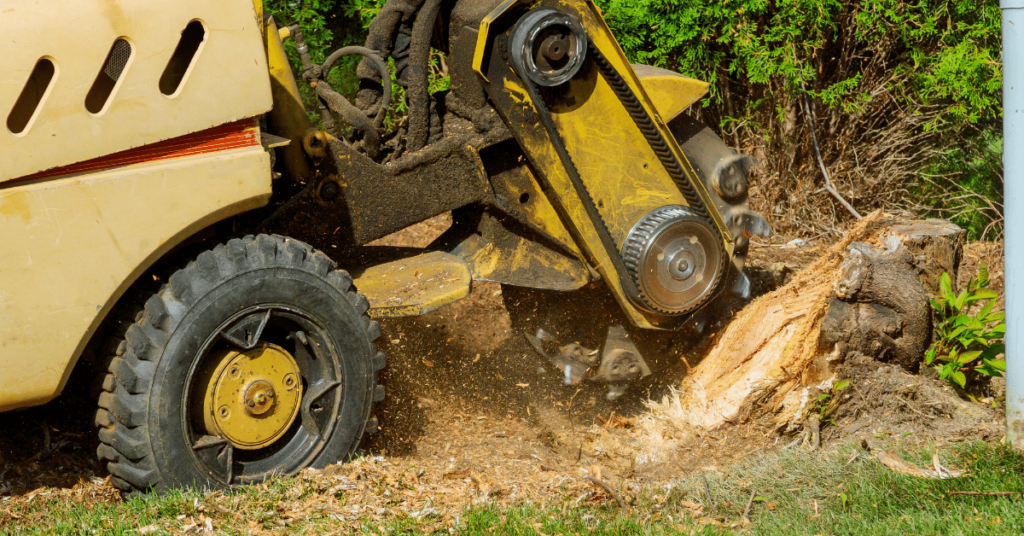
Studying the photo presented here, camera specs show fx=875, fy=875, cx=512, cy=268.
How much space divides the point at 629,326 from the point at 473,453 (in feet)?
3.17

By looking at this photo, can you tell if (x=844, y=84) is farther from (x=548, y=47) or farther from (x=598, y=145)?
(x=548, y=47)

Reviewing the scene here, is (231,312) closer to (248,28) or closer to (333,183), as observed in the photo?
(333,183)

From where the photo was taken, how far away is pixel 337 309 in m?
3.16

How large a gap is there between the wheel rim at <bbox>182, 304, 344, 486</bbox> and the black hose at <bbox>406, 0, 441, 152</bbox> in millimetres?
904

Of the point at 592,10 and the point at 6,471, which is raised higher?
the point at 592,10

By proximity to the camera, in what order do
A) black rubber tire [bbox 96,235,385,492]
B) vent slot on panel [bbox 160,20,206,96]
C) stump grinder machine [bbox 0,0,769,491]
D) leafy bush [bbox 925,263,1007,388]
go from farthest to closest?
leafy bush [bbox 925,263,1007,388], vent slot on panel [bbox 160,20,206,96], black rubber tire [bbox 96,235,385,492], stump grinder machine [bbox 0,0,769,491]

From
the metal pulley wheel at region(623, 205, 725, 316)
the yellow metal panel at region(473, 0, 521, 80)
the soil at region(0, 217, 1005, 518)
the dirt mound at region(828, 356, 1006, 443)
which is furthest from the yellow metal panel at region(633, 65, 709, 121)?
the dirt mound at region(828, 356, 1006, 443)

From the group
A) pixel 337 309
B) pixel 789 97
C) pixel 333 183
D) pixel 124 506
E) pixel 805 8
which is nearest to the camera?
pixel 124 506

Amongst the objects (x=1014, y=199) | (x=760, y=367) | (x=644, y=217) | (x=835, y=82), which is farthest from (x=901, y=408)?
(x=835, y=82)

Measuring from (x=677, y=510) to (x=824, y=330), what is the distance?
1.23 metres

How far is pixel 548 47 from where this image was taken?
11.1ft

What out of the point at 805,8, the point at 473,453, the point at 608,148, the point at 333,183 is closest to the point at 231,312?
the point at 333,183

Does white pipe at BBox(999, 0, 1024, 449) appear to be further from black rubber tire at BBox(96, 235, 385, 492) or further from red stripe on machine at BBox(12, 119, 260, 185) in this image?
red stripe on machine at BBox(12, 119, 260, 185)

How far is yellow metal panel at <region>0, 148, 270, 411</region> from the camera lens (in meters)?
2.54
